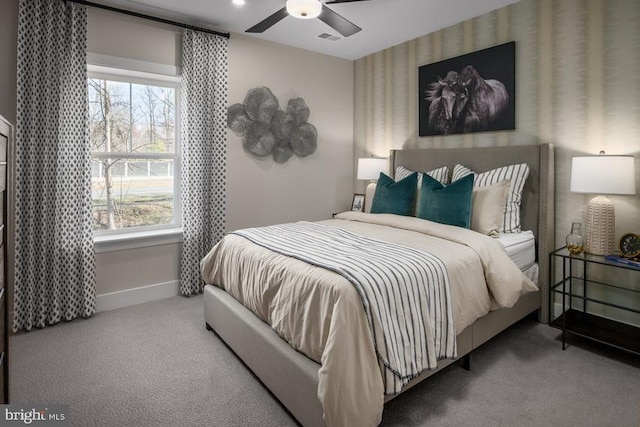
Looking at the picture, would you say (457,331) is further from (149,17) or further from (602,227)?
(149,17)

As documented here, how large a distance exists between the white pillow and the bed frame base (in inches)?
22.8

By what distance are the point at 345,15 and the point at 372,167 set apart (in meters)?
1.62

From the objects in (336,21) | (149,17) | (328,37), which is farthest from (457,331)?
(149,17)

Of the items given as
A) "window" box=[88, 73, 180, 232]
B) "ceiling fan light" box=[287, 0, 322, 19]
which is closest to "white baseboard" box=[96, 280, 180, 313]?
"window" box=[88, 73, 180, 232]

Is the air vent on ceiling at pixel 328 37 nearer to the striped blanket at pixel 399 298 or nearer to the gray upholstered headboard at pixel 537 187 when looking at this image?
the gray upholstered headboard at pixel 537 187

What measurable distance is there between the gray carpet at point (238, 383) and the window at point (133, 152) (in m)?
1.16

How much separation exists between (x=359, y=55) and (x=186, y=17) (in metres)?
2.12

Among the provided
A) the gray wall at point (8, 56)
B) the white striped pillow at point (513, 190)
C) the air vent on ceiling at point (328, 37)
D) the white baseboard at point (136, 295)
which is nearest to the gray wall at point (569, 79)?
the white striped pillow at point (513, 190)

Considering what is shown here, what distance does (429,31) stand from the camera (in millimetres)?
3898

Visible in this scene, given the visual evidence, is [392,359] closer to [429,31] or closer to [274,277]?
[274,277]

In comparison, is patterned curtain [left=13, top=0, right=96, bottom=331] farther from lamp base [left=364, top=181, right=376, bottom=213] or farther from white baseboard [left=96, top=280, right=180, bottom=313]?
lamp base [left=364, top=181, right=376, bottom=213]

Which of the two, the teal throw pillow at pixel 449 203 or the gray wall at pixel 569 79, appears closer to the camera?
the gray wall at pixel 569 79

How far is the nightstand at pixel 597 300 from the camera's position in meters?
2.51

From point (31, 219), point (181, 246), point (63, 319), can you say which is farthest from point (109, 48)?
point (63, 319)
